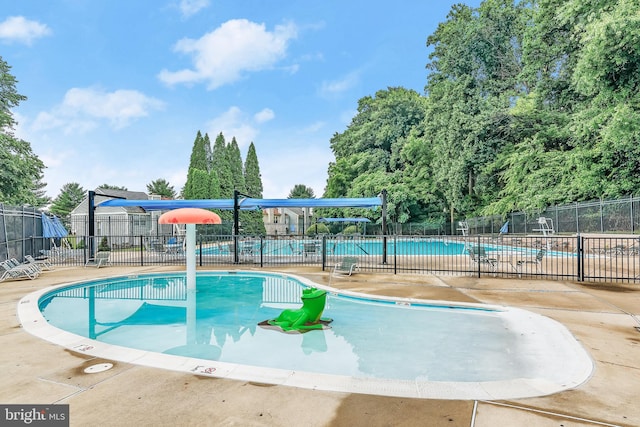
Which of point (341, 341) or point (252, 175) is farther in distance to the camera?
point (252, 175)

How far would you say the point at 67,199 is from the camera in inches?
2345

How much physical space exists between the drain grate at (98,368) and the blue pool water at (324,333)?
1512 millimetres

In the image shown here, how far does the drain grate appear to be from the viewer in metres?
3.87

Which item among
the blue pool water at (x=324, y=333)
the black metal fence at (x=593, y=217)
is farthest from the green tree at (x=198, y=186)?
the black metal fence at (x=593, y=217)

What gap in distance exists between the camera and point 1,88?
72.4ft

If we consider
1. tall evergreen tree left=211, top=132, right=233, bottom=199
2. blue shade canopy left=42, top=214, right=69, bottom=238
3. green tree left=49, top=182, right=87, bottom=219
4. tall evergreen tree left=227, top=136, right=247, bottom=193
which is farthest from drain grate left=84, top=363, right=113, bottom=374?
green tree left=49, top=182, right=87, bottom=219

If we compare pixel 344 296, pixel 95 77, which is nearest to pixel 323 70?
pixel 95 77

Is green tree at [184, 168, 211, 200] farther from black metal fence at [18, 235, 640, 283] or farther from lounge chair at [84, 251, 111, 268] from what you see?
lounge chair at [84, 251, 111, 268]

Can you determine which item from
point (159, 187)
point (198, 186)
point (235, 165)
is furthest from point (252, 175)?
point (159, 187)

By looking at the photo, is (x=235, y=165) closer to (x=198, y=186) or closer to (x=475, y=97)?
(x=198, y=186)

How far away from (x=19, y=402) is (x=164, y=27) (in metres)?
23.2

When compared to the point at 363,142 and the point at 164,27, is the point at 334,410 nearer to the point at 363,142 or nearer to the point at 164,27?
the point at 164,27

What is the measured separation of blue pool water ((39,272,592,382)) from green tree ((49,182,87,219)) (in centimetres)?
5983

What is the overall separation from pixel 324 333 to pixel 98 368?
3538 mm
